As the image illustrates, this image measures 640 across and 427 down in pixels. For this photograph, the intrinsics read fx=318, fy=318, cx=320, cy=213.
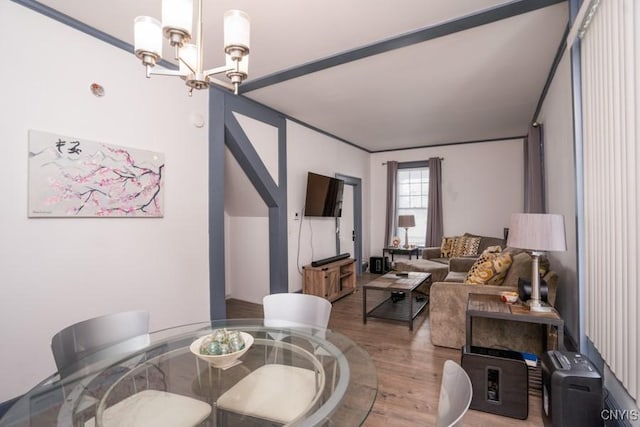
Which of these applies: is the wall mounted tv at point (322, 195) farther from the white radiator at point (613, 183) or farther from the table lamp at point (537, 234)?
the white radiator at point (613, 183)

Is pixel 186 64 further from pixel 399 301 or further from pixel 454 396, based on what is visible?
pixel 399 301

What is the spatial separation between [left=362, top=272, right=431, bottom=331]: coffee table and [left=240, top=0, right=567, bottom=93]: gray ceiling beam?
2.43 metres

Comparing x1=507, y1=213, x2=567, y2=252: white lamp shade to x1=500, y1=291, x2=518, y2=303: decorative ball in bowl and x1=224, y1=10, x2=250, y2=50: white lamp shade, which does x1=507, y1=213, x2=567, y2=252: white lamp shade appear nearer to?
x1=500, y1=291, x2=518, y2=303: decorative ball in bowl


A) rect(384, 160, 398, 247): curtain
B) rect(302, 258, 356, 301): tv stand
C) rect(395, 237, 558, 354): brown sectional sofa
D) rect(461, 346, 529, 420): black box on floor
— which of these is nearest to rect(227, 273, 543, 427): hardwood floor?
rect(461, 346, 529, 420): black box on floor

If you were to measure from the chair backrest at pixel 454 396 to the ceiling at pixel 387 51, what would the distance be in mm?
2251

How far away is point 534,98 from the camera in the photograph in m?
3.95

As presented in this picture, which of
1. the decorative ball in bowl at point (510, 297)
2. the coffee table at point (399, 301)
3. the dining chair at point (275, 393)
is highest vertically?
the decorative ball in bowl at point (510, 297)

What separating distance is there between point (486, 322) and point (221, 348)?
244 cm

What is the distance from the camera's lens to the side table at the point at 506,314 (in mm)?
2193

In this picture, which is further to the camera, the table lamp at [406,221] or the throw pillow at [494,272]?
the table lamp at [406,221]

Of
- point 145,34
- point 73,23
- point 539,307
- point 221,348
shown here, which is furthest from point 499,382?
point 73,23

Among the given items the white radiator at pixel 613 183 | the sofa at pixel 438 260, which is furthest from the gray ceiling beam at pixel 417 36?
the sofa at pixel 438 260

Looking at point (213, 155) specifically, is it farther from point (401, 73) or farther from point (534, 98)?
point (534, 98)

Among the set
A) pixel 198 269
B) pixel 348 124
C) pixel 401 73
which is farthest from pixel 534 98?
pixel 198 269
